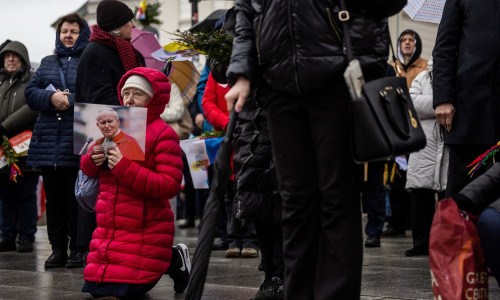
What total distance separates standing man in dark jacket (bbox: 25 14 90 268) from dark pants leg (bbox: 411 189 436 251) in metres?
3.18

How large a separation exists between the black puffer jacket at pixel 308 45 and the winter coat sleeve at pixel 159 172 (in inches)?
63.0

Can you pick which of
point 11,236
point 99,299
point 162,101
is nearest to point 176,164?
point 162,101

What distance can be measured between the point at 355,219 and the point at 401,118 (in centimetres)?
51

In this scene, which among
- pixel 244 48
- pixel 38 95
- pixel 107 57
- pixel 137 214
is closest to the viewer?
pixel 244 48

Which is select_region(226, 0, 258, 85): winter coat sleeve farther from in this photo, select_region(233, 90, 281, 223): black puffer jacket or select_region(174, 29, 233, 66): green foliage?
select_region(174, 29, 233, 66): green foliage

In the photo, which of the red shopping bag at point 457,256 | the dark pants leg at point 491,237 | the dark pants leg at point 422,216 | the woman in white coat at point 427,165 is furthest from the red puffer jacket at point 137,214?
the woman in white coat at point 427,165

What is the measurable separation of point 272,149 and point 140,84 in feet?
6.23

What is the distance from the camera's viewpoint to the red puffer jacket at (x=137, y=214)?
5309 millimetres

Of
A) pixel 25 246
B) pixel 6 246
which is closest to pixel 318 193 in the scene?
pixel 25 246

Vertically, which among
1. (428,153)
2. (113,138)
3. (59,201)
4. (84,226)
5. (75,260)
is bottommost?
(75,260)

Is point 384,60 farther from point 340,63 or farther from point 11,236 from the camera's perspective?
point 11,236

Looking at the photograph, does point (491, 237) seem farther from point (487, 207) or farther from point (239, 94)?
point (239, 94)

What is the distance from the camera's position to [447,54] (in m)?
5.29

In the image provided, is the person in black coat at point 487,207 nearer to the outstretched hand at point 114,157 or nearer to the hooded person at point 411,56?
the outstretched hand at point 114,157
